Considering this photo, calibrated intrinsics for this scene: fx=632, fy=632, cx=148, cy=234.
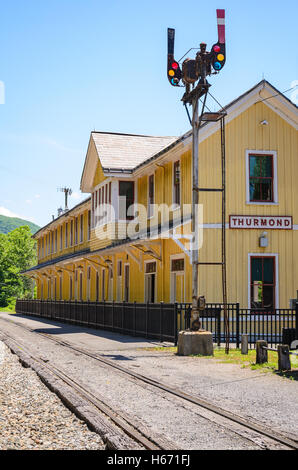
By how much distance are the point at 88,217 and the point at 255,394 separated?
28833mm

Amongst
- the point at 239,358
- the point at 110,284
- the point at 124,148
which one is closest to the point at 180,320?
the point at 239,358

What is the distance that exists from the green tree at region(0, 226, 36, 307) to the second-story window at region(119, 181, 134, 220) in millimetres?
76732

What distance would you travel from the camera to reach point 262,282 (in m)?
20.7

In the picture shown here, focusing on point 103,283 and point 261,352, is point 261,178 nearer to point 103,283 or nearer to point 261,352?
point 261,352

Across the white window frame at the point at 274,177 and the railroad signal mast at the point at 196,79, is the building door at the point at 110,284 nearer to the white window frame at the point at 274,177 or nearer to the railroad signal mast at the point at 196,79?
the white window frame at the point at 274,177

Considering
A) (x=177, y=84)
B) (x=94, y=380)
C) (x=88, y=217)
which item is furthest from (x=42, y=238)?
(x=94, y=380)

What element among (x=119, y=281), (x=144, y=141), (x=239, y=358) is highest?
(x=144, y=141)

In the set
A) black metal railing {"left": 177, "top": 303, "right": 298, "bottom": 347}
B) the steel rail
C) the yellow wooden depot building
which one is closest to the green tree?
the yellow wooden depot building

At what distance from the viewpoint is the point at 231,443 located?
5.96m

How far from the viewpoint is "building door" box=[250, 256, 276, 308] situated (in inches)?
811

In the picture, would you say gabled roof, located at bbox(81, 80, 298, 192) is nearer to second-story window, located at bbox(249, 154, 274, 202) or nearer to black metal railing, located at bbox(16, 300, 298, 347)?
second-story window, located at bbox(249, 154, 274, 202)

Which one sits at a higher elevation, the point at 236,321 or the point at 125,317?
the point at 236,321

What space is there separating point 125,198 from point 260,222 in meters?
8.17
